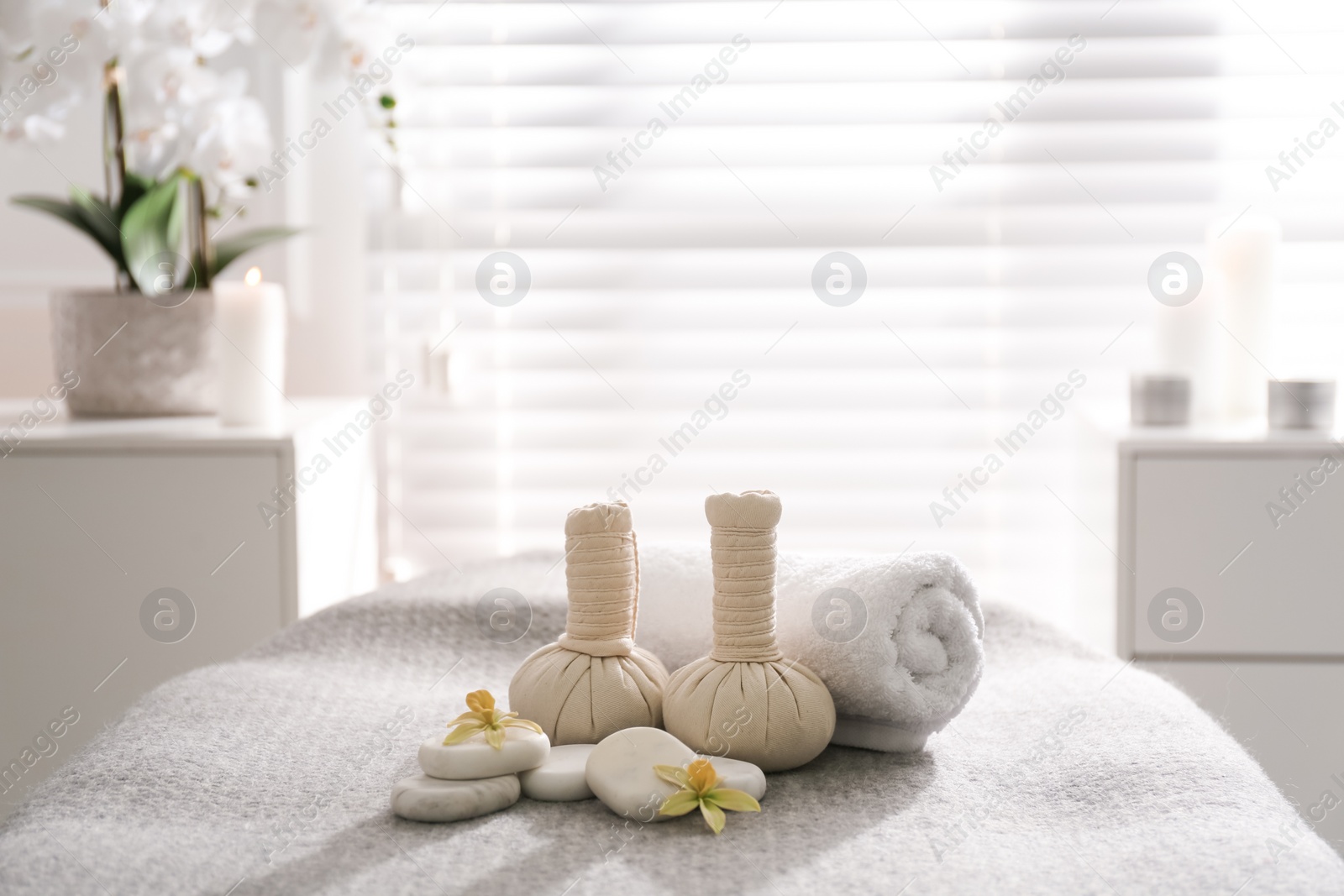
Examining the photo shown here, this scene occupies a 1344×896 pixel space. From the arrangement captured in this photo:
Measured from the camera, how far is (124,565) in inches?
51.2

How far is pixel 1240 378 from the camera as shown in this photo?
149cm

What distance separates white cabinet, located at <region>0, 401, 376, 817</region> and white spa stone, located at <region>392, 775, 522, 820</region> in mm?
810

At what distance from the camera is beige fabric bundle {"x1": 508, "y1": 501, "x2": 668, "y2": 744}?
2.15ft

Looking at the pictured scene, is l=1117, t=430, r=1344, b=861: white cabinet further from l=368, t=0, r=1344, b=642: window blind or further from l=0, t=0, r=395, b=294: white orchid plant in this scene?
l=0, t=0, r=395, b=294: white orchid plant

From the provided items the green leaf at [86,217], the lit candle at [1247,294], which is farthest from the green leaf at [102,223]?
the lit candle at [1247,294]

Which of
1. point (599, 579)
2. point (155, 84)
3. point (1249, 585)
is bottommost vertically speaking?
point (1249, 585)

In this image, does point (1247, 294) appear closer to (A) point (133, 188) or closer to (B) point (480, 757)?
(B) point (480, 757)

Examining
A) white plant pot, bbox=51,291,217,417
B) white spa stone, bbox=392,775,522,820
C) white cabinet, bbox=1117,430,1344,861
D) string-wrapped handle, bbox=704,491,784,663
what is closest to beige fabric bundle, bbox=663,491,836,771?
string-wrapped handle, bbox=704,491,784,663

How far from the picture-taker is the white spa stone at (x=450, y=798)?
57cm

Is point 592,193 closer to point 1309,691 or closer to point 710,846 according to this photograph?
point 1309,691

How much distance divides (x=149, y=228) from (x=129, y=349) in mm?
165

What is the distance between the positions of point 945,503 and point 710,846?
1.31 m

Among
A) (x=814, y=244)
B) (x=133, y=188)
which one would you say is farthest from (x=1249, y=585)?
(x=133, y=188)

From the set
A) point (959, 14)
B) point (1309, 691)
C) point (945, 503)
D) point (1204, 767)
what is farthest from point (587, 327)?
point (1204, 767)
